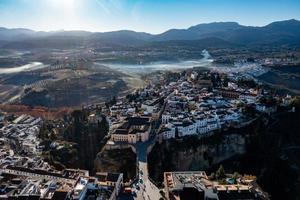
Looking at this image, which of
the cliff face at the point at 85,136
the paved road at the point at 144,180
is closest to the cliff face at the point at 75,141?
the cliff face at the point at 85,136

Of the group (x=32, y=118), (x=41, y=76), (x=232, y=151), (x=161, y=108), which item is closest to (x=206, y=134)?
(x=232, y=151)

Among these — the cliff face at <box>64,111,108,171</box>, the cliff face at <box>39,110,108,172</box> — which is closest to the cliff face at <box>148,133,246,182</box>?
the cliff face at <box>39,110,108,172</box>

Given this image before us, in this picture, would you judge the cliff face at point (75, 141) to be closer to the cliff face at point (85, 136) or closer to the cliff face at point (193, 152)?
the cliff face at point (85, 136)

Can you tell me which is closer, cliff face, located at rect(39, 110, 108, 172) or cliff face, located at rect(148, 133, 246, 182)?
cliff face, located at rect(148, 133, 246, 182)

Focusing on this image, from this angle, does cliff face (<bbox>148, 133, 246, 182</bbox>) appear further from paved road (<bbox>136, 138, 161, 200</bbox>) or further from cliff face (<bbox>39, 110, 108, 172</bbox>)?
cliff face (<bbox>39, 110, 108, 172</bbox>)

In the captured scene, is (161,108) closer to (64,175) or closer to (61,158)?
(61,158)

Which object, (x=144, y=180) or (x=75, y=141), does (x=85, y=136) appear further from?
(x=144, y=180)

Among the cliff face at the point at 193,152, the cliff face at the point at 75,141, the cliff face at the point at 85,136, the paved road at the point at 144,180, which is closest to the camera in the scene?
the paved road at the point at 144,180

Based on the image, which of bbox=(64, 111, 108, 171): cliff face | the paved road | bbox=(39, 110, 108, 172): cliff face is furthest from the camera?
bbox=(64, 111, 108, 171): cliff face
